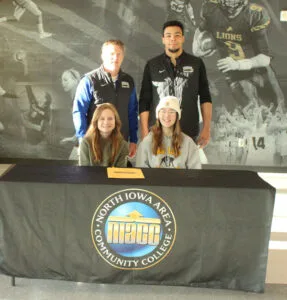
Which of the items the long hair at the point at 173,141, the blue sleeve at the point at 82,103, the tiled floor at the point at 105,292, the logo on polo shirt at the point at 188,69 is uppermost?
the logo on polo shirt at the point at 188,69

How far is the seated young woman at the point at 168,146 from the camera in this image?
2.97 m

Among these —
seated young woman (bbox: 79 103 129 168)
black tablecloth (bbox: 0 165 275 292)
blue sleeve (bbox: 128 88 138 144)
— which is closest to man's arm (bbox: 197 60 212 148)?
blue sleeve (bbox: 128 88 138 144)

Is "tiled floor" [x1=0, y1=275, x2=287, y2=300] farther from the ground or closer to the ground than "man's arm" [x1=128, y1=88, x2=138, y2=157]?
closer to the ground

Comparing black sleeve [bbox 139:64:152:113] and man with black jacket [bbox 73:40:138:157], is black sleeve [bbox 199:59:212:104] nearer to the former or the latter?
Answer: black sleeve [bbox 139:64:152:113]

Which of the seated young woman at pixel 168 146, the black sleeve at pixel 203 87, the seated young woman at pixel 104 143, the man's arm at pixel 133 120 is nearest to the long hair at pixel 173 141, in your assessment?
the seated young woman at pixel 168 146

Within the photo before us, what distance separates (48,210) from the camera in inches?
84.3

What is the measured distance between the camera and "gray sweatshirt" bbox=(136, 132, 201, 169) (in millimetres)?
2975

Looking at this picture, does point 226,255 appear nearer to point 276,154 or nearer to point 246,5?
point 276,154

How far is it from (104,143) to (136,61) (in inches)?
110

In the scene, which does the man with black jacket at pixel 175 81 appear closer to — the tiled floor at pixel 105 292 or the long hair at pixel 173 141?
the long hair at pixel 173 141

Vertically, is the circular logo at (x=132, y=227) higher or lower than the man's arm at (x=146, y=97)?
lower

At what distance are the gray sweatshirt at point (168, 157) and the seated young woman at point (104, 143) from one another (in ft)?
0.47

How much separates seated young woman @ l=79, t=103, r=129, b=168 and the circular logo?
2.77 feet

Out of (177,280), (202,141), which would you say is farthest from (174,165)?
(177,280)
